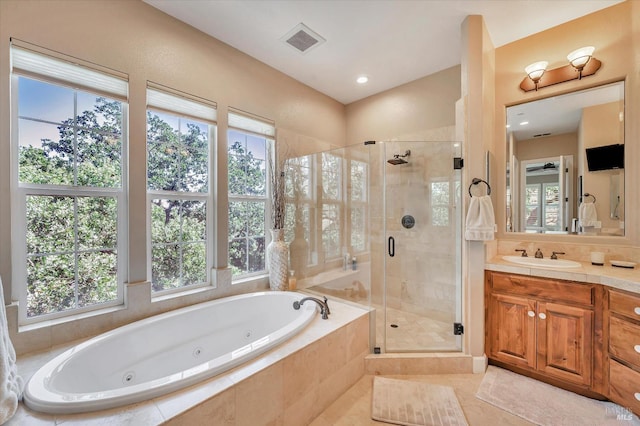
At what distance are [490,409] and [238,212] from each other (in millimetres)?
2469

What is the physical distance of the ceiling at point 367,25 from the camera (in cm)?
194

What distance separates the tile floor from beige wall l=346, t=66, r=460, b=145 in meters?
2.38

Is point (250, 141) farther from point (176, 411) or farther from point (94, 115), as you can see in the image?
point (176, 411)

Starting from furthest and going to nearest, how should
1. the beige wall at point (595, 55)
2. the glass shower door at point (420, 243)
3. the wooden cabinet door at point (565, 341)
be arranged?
1. the glass shower door at point (420, 243)
2. the beige wall at point (595, 55)
3. the wooden cabinet door at point (565, 341)

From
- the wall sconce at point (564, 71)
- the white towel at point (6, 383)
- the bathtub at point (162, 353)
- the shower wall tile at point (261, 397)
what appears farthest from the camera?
the wall sconce at point (564, 71)

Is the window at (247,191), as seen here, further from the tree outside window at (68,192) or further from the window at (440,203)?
the window at (440,203)

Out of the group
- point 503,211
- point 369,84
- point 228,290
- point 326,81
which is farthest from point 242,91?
point 503,211

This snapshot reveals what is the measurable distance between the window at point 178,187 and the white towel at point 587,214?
314cm

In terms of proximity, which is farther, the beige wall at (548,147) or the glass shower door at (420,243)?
the glass shower door at (420,243)

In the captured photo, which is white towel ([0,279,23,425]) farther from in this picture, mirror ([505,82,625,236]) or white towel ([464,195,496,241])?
mirror ([505,82,625,236])

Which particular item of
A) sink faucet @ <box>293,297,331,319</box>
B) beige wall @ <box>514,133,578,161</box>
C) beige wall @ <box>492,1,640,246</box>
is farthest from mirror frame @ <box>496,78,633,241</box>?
sink faucet @ <box>293,297,331,319</box>

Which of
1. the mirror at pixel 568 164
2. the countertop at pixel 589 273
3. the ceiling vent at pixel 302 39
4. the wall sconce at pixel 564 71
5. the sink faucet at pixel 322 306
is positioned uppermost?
the ceiling vent at pixel 302 39

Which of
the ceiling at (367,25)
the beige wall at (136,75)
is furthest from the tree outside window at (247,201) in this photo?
the ceiling at (367,25)

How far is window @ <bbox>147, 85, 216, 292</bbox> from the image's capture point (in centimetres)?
210
